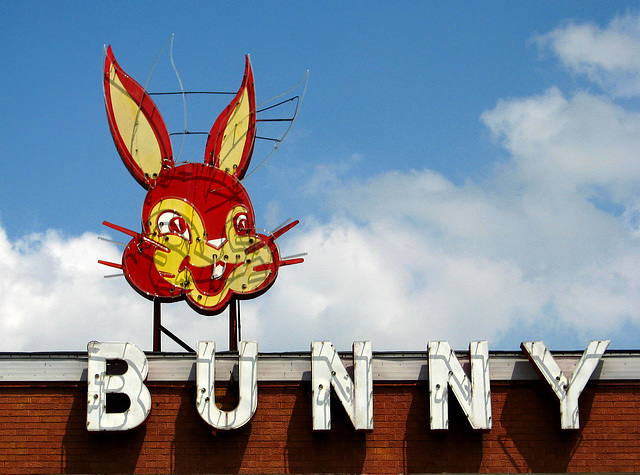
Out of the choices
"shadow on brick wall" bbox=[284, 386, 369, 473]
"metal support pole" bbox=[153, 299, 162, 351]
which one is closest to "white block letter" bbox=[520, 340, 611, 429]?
"shadow on brick wall" bbox=[284, 386, 369, 473]

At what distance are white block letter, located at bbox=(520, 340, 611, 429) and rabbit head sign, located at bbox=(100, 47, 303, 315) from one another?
627cm

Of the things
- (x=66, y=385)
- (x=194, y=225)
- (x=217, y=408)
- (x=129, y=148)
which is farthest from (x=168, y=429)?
(x=129, y=148)

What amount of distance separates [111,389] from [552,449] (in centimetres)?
911

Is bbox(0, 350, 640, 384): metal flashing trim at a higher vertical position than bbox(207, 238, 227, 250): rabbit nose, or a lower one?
lower

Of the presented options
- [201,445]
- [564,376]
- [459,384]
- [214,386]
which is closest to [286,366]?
[214,386]

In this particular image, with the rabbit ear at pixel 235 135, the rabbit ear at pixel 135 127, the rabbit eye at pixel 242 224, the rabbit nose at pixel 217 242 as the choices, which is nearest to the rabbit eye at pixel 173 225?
the rabbit nose at pixel 217 242

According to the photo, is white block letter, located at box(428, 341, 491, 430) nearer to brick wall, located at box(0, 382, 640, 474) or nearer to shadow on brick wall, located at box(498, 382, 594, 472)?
brick wall, located at box(0, 382, 640, 474)

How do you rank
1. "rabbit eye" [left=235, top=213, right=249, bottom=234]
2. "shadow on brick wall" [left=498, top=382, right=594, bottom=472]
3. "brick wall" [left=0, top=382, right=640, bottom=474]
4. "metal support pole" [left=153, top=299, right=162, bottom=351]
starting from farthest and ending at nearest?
"rabbit eye" [left=235, top=213, right=249, bottom=234] → "metal support pole" [left=153, top=299, right=162, bottom=351] → "shadow on brick wall" [left=498, top=382, right=594, bottom=472] → "brick wall" [left=0, top=382, right=640, bottom=474]

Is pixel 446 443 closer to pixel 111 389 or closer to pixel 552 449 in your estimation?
pixel 552 449

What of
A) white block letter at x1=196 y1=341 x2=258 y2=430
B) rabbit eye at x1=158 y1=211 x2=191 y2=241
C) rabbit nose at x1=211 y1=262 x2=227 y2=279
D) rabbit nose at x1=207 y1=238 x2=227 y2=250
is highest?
rabbit eye at x1=158 y1=211 x2=191 y2=241

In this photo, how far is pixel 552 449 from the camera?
63.9ft

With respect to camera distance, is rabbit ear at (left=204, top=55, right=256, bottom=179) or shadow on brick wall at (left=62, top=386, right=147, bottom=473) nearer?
shadow on brick wall at (left=62, top=386, right=147, bottom=473)

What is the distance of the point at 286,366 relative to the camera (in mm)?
19750

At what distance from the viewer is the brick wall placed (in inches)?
753
